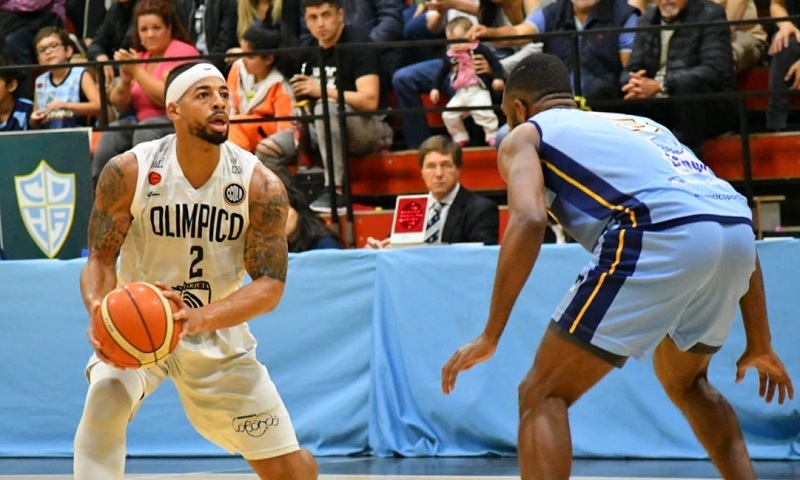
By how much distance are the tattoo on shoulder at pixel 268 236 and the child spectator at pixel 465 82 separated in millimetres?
4477

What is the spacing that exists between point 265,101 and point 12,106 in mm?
2346

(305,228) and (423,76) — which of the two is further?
(423,76)

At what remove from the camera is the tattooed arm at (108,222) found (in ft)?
17.5

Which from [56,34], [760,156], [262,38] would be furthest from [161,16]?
[760,156]

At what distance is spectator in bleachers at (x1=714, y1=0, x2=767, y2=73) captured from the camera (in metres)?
9.69

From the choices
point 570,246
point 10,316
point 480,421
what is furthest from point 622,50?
point 10,316

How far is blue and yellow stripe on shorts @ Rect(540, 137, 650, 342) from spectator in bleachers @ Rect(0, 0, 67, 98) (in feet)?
27.5

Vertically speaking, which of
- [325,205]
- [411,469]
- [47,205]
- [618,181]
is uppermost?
[618,181]

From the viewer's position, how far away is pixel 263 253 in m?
5.39

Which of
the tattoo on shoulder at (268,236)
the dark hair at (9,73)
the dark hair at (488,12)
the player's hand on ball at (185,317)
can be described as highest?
the dark hair at (488,12)

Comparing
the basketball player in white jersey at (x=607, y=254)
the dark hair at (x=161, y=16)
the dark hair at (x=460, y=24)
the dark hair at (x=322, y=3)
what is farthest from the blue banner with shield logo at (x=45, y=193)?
the basketball player in white jersey at (x=607, y=254)

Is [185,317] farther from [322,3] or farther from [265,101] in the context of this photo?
[265,101]

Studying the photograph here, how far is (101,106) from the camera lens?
1020cm

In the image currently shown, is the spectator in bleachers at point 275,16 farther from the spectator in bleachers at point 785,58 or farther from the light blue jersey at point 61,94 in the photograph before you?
the spectator in bleachers at point 785,58
